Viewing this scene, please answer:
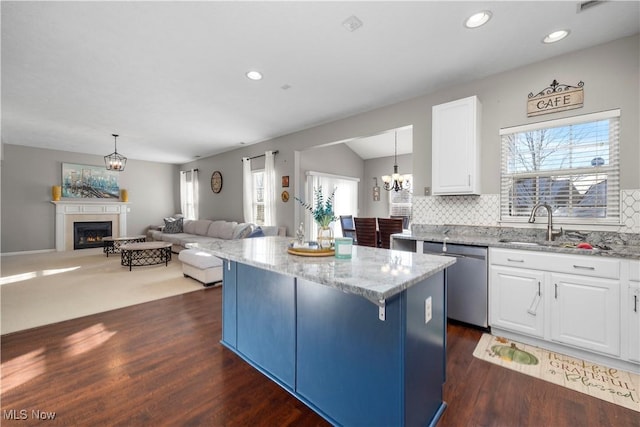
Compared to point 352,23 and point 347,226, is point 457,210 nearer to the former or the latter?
point 352,23

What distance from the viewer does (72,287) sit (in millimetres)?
3930

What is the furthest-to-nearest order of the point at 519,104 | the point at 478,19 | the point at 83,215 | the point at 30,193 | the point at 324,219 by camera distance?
the point at 83,215 < the point at 30,193 < the point at 519,104 < the point at 478,19 < the point at 324,219

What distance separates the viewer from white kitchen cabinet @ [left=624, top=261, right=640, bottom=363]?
1920 millimetres

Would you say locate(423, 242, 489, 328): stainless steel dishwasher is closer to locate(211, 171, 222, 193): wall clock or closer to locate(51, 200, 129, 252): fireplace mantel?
locate(211, 171, 222, 193): wall clock

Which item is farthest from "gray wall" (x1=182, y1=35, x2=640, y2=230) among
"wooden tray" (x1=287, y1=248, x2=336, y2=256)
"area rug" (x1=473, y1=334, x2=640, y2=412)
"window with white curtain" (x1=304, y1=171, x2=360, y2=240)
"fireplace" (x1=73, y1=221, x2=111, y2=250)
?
"fireplace" (x1=73, y1=221, x2=111, y2=250)

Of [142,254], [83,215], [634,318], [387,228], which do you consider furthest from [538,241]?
[83,215]

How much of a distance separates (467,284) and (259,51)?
311 centimetres

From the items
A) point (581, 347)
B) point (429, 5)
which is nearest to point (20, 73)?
point (429, 5)

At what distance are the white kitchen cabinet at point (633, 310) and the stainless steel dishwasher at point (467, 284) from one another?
2.98 ft

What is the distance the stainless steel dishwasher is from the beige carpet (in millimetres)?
3428

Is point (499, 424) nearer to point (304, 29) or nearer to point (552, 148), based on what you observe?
point (552, 148)

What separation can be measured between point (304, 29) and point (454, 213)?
8.52 ft

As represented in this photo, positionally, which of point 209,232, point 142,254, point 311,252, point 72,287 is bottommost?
point 72,287

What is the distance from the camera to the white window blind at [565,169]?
2.45 metres
